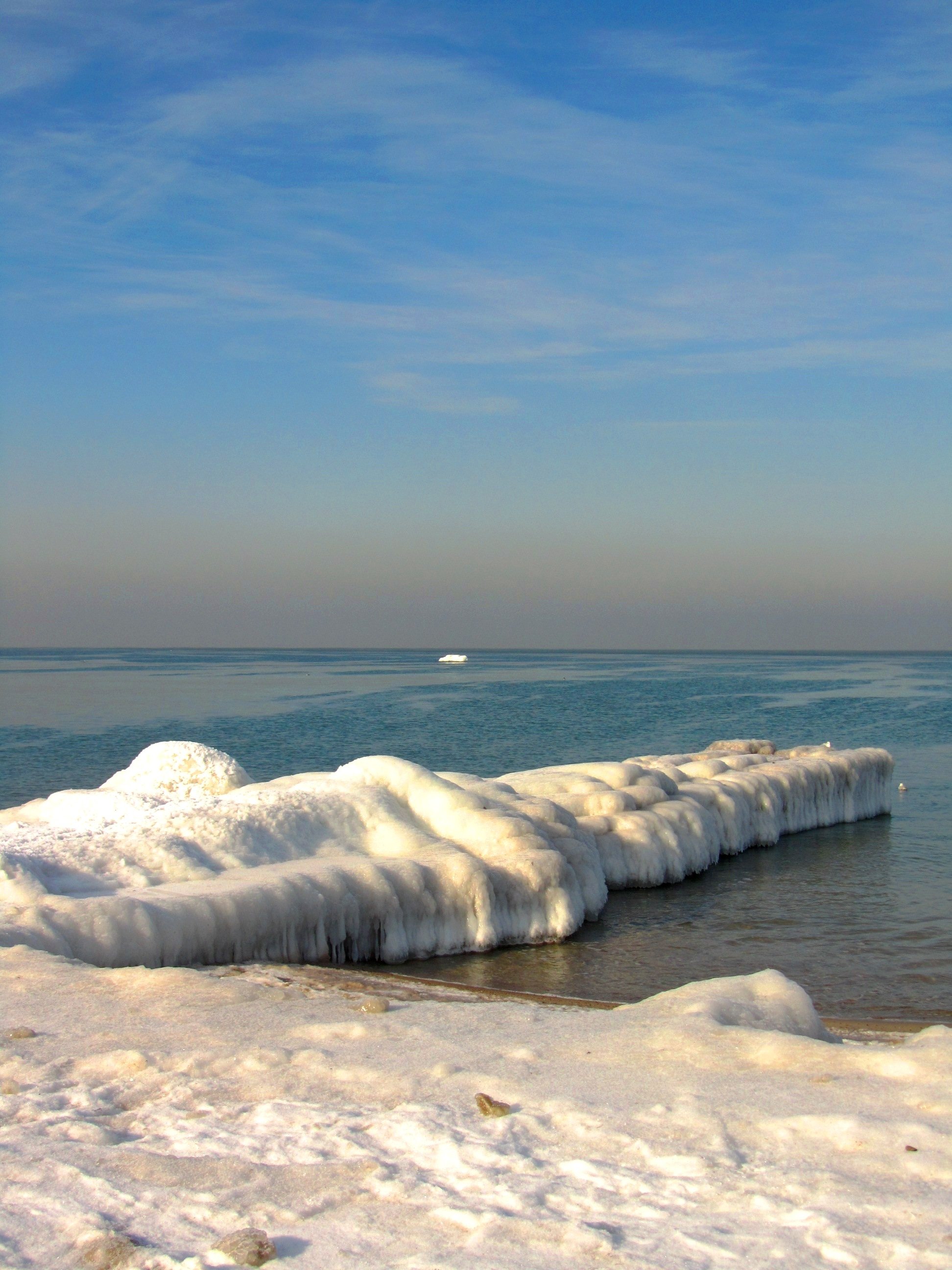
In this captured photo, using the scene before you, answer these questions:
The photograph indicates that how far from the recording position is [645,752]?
39.2 meters

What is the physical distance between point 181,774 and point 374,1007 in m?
8.69

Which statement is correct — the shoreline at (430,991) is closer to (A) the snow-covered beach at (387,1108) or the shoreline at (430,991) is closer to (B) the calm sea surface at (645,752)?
(A) the snow-covered beach at (387,1108)

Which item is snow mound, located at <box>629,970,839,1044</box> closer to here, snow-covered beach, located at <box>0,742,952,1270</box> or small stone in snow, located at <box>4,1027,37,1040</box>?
snow-covered beach, located at <box>0,742,952,1270</box>

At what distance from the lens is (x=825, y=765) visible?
2530 centimetres

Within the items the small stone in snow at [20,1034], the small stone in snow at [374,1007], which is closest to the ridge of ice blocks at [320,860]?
the small stone in snow at [20,1034]

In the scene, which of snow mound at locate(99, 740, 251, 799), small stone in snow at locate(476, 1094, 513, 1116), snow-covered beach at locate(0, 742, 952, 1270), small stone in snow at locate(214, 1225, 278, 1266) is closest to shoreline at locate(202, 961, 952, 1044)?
snow-covered beach at locate(0, 742, 952, 1270)

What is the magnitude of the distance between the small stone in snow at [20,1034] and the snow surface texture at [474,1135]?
145 mm

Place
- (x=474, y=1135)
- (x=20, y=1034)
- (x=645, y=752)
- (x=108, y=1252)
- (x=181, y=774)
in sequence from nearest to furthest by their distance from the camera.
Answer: (x=108, y=1252) < (x=474, y=1135) < (x=20, y=1034) < (x=181, y=774) < (x=645, y=752)

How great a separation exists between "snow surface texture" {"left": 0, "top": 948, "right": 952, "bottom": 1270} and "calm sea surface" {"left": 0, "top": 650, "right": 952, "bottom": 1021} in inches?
222

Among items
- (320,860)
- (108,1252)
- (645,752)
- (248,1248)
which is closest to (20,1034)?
(108,1252)

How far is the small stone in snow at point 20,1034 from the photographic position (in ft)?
21.9

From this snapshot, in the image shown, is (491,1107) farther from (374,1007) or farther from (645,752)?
(645,752)

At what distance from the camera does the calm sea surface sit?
1364 centimetres

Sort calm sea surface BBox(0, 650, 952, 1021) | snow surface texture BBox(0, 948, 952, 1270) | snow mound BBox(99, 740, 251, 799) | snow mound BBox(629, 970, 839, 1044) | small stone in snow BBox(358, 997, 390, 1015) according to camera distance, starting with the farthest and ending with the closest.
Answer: snow mound BBox(99, 740, 251, 799)
calm sea surface BBox(0, 650, 952, 1021)
small stone in snow BBox(358, 997, 390, 1015)
snow mound BBox(629, 970, 839, 1044)
snow surface texture BBox(0, 948, 952, 1270)
